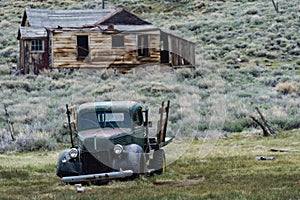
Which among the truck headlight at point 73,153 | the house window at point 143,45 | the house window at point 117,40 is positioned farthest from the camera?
the house window at point 143,45

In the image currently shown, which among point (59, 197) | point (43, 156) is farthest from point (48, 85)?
point (59, 197)

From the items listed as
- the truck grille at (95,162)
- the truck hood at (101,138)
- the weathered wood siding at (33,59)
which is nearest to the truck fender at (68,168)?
the truck grille at (95,162)

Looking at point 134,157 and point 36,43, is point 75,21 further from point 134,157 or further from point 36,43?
point 134,157

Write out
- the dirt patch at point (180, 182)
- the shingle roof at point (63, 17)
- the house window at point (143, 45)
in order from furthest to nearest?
the shingle roof at point (63, 17), the house window at point (143, 45), the dirt patch at point (180, 182)

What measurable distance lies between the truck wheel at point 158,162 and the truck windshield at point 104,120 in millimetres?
965

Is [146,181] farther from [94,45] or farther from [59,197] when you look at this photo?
[94,45]

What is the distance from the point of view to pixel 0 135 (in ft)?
74.7

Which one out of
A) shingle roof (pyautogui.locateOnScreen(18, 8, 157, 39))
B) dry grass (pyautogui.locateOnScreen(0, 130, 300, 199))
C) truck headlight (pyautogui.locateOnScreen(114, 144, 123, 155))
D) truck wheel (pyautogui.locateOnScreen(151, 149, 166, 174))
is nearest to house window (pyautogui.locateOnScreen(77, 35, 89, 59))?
shingle roof (pyautogui.locateOnScreen(18, 8, 157, 39))

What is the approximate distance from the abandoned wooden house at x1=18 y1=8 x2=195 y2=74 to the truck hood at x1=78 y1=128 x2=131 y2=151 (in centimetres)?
2646

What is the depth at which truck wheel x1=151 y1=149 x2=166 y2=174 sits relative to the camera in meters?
13.6

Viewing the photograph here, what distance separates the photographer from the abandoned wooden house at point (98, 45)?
4019 centimetres

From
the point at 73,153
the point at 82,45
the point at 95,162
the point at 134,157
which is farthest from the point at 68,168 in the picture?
the point at 82,45

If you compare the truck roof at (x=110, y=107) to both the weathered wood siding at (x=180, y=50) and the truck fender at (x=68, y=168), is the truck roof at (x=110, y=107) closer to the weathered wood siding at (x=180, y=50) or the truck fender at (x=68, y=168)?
the truck fender at (x=68, y=168)

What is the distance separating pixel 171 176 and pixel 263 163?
2.95 m
